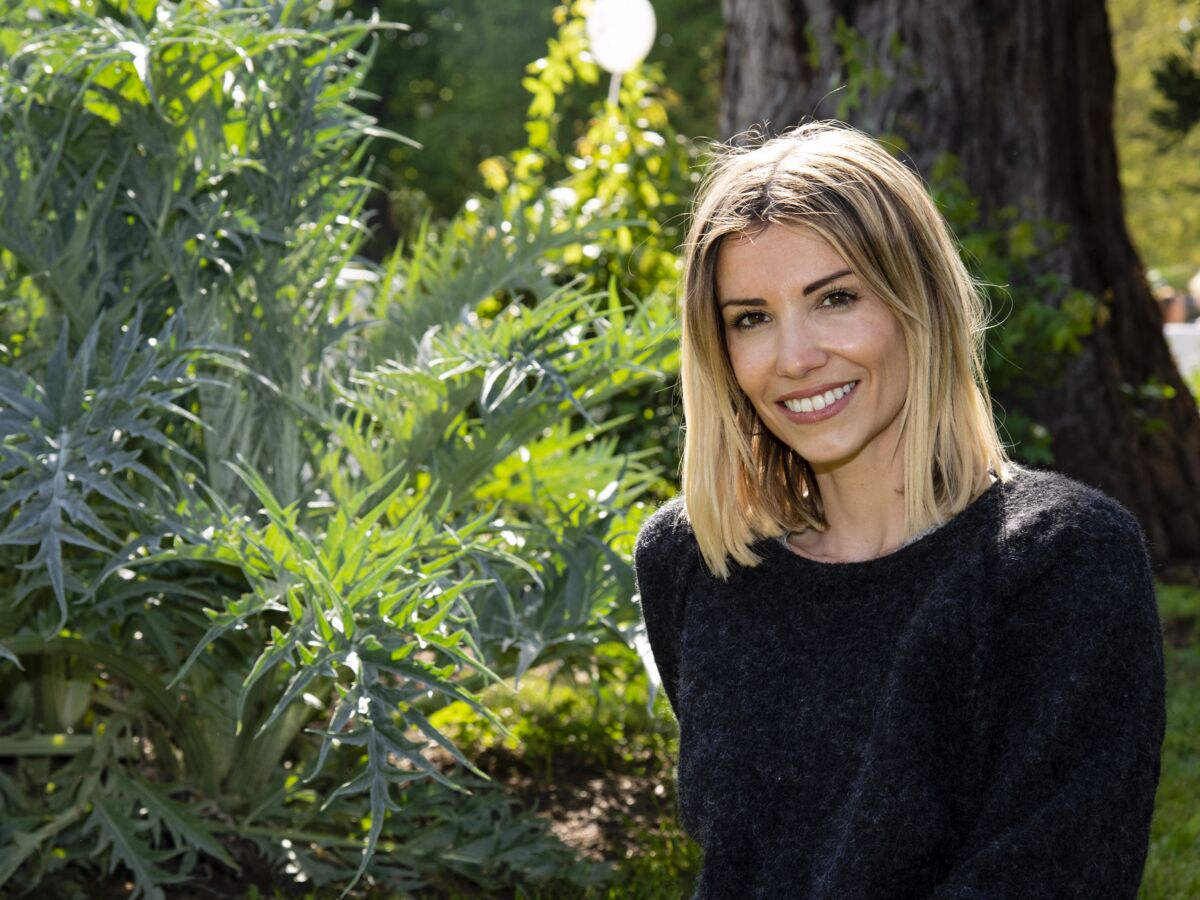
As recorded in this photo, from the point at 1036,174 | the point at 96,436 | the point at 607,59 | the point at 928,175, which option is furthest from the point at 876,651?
the point at 607,59

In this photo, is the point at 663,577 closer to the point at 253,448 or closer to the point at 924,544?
the point at 924,544

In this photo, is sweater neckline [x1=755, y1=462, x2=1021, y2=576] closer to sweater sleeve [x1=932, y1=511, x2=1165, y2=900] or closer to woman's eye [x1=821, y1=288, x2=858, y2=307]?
sweater sleeve [x1=932, y1=511, x2=1165, y2=900]

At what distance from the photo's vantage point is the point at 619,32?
927 centimetres

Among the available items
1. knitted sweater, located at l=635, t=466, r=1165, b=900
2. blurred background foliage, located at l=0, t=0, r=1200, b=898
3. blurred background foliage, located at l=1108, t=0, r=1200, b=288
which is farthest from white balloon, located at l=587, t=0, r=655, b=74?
blurred background foliage, located at l=1108, t=0, r=1200, b=288

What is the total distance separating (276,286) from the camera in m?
3.44

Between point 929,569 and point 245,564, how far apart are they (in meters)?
1.31

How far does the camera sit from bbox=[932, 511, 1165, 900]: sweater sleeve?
63.4 inches

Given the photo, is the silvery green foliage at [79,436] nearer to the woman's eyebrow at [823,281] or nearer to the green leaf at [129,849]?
the green leaf at [129,849]

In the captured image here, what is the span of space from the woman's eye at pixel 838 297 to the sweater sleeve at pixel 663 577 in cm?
45

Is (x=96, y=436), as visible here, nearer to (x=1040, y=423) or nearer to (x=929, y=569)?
(x=929, y=569)

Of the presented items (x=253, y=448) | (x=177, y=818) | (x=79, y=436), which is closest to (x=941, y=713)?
(x=79, y=436)

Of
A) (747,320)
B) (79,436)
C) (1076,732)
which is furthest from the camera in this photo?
(79,436)

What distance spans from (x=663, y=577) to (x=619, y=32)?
7605 millimetres

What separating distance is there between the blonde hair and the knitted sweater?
0.05 meters
